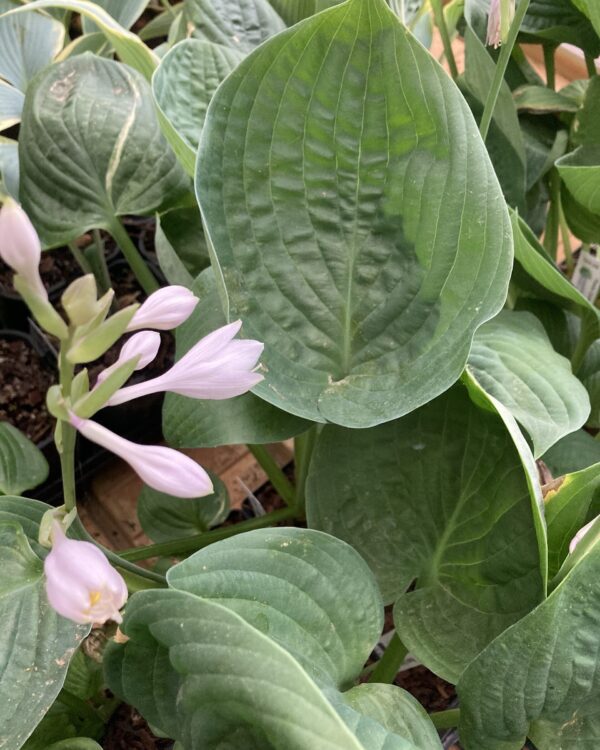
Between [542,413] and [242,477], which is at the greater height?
[542,413]

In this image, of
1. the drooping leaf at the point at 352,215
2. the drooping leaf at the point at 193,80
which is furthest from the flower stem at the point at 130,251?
the drooping leaf at the point at 352,215

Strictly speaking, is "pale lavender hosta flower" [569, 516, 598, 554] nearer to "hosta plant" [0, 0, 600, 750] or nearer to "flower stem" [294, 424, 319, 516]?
"hosta plant" [0, 0, 600, 750]

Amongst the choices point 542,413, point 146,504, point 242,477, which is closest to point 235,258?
point 542,413

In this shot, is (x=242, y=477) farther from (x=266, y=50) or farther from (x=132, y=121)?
(x=266, y=50)

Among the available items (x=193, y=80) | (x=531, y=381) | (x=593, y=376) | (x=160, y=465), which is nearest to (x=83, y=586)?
(x=160, y=465)

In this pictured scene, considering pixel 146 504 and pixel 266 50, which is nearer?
pixel 266 50

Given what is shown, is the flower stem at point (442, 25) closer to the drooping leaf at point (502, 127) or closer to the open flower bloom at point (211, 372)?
the drooping leaf at point (502, 127)
